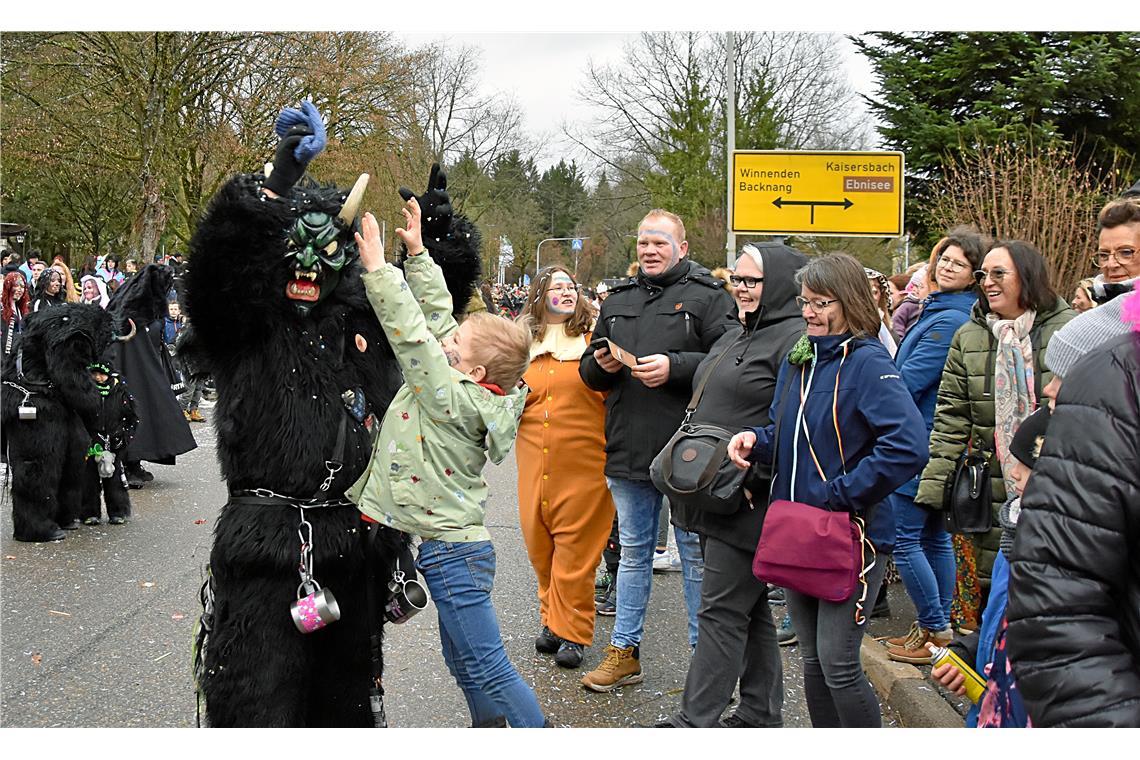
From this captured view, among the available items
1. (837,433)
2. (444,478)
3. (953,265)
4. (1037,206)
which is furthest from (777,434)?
(1037,206)

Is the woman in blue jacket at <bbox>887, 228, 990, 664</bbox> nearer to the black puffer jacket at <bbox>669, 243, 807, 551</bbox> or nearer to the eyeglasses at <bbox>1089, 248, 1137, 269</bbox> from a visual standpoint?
the eyeglasses at <bbox>1089, 248, 1137, 269</bbox>

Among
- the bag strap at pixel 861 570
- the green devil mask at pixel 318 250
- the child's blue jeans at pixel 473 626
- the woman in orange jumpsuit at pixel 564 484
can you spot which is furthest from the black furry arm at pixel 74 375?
the bag strap at pixel 861 570

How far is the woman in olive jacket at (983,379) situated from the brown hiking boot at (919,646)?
3.8 inches

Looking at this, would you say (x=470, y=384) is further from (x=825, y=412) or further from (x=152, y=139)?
(x=152, y=139)

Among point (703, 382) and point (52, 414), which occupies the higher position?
A: point (703, 382)

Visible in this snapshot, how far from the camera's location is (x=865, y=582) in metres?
3.47

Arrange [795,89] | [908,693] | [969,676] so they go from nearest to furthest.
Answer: [969,676], [908,693], [795,89]

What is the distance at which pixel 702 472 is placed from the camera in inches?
149

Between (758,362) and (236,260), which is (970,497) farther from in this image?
(236,260)

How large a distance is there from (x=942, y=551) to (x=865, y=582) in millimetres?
2040

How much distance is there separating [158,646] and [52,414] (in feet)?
9.88

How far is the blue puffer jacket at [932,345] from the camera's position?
17.3ft

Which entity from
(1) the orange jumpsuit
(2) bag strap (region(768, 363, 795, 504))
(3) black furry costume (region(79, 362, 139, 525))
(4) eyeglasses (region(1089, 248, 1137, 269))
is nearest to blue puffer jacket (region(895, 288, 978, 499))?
(4) eyeglasses (region(1089, 248, 1137, 269))

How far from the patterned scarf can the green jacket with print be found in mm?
2069
